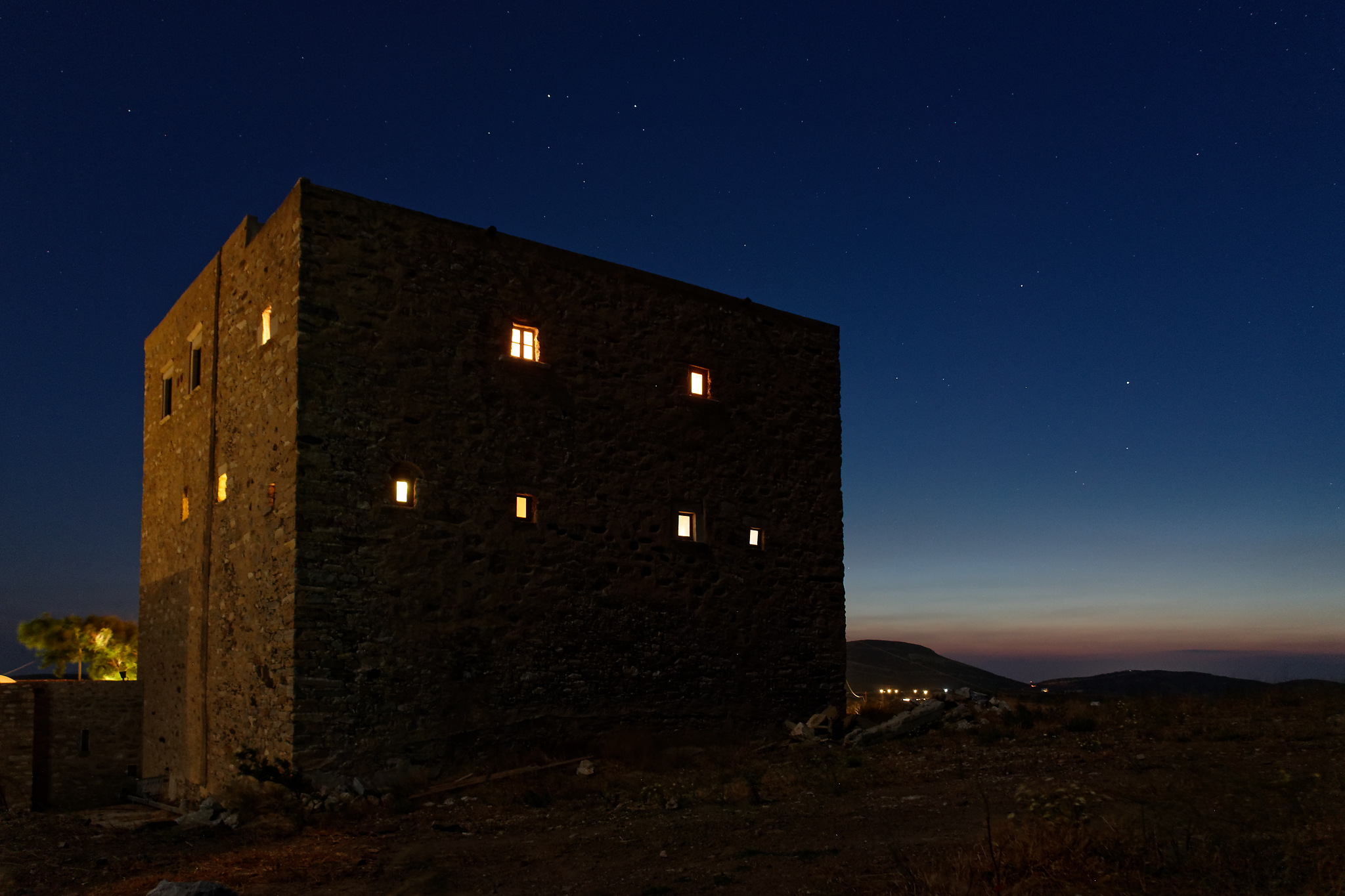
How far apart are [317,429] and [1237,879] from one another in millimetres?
10793

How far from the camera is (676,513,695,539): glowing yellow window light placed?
1569 centimetres

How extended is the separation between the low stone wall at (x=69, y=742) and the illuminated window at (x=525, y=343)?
10.4m

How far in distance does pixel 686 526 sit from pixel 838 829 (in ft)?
24.6

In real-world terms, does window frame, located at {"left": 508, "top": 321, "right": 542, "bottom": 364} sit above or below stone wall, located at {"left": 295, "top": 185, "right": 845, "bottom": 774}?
above

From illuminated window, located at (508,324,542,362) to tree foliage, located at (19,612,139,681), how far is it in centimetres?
2024

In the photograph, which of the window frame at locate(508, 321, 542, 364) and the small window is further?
the small window

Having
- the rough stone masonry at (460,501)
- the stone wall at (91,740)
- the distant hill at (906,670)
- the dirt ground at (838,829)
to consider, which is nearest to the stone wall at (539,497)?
the rough stone masonry at (460,501)

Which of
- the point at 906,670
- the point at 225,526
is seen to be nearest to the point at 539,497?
the point at 225,526

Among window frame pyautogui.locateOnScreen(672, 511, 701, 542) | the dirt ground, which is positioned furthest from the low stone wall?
window frame pyautogui.locateOnScreen(672, 511, 701, 542)

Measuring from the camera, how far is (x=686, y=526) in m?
15.8

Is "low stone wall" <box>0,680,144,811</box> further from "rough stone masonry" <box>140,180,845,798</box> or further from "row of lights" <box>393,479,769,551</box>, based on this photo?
"row of lights" <box>393,479,769,551</box>

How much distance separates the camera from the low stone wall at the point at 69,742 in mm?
16203

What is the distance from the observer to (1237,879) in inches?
240

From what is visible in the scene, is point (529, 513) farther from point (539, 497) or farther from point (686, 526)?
point (686, 526)
